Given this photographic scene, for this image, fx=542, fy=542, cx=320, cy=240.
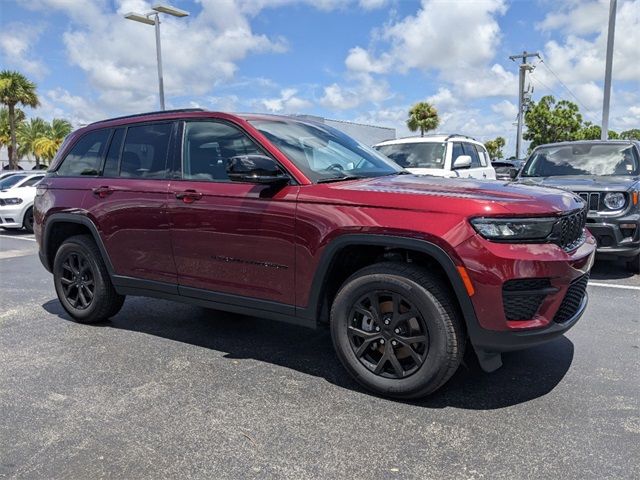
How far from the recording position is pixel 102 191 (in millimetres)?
4656

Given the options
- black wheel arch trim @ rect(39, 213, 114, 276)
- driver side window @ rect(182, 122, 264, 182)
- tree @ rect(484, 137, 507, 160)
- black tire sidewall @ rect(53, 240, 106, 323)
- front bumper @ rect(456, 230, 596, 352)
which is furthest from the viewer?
tree @ rect(484, 137, 507, 160)

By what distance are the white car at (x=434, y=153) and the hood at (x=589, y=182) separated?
2364 millimetres

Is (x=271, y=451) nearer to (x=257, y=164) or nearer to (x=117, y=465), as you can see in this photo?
(x=117, y=465)

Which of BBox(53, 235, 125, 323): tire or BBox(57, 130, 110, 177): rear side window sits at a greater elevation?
BBox(57, 130, 110, 177): rear side window

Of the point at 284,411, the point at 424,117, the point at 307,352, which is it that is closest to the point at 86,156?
the point at 307,352

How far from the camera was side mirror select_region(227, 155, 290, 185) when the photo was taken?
3.49 meters

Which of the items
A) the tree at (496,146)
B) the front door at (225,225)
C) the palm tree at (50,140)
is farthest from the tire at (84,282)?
the tree at (496,146)

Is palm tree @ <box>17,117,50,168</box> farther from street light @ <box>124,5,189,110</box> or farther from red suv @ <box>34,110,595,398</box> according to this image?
red suv @ <box>34,110,595,398</box>

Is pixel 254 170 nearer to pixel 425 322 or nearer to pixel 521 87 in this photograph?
pixel 425 322

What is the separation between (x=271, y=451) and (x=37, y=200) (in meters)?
3.87

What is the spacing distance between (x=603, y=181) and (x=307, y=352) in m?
4.82

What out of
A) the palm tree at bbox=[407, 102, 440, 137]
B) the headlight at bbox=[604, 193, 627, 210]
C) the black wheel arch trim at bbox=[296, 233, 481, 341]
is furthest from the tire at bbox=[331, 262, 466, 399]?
the palm tree at bbox=[407, 102, 440, 137]

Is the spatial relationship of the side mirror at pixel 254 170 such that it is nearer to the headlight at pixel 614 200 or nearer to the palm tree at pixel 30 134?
the headlight at pixel 614 200

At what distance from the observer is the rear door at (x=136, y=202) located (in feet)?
14.0
